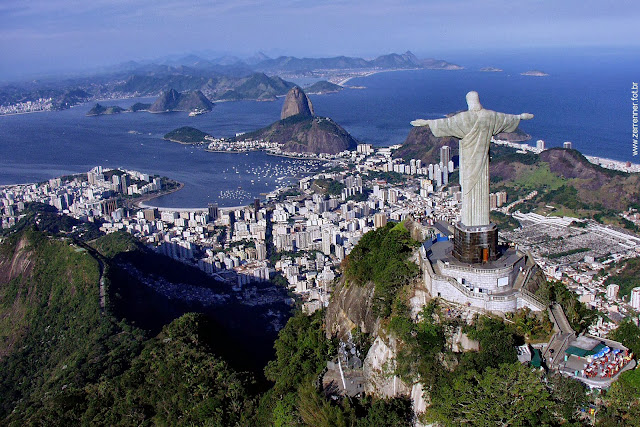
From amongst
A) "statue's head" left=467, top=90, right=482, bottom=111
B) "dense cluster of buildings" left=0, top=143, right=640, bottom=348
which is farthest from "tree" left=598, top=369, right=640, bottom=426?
"dense cluster of buildings" left=0, top=143, right=640, bottom=348

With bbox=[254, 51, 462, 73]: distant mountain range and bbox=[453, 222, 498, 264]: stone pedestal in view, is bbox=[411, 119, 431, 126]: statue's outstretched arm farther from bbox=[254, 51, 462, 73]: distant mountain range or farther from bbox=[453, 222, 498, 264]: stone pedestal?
bbox=[254, 51, 462, 73]: distant mountain range

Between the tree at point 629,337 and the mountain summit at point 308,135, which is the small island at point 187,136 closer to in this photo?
the mountain summit at point 308,135

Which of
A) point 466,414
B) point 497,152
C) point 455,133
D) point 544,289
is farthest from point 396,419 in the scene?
point 497,152

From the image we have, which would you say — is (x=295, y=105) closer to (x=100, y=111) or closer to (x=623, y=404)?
(x=100, y=111)

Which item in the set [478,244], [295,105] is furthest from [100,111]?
[478,244]

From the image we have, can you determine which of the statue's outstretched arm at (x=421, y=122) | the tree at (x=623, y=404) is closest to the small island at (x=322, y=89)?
the statue's outstretched arm at (x=421, y=122)

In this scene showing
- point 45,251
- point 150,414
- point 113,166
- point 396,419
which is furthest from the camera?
point 113,166

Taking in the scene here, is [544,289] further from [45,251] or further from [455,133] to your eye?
[45,251]
